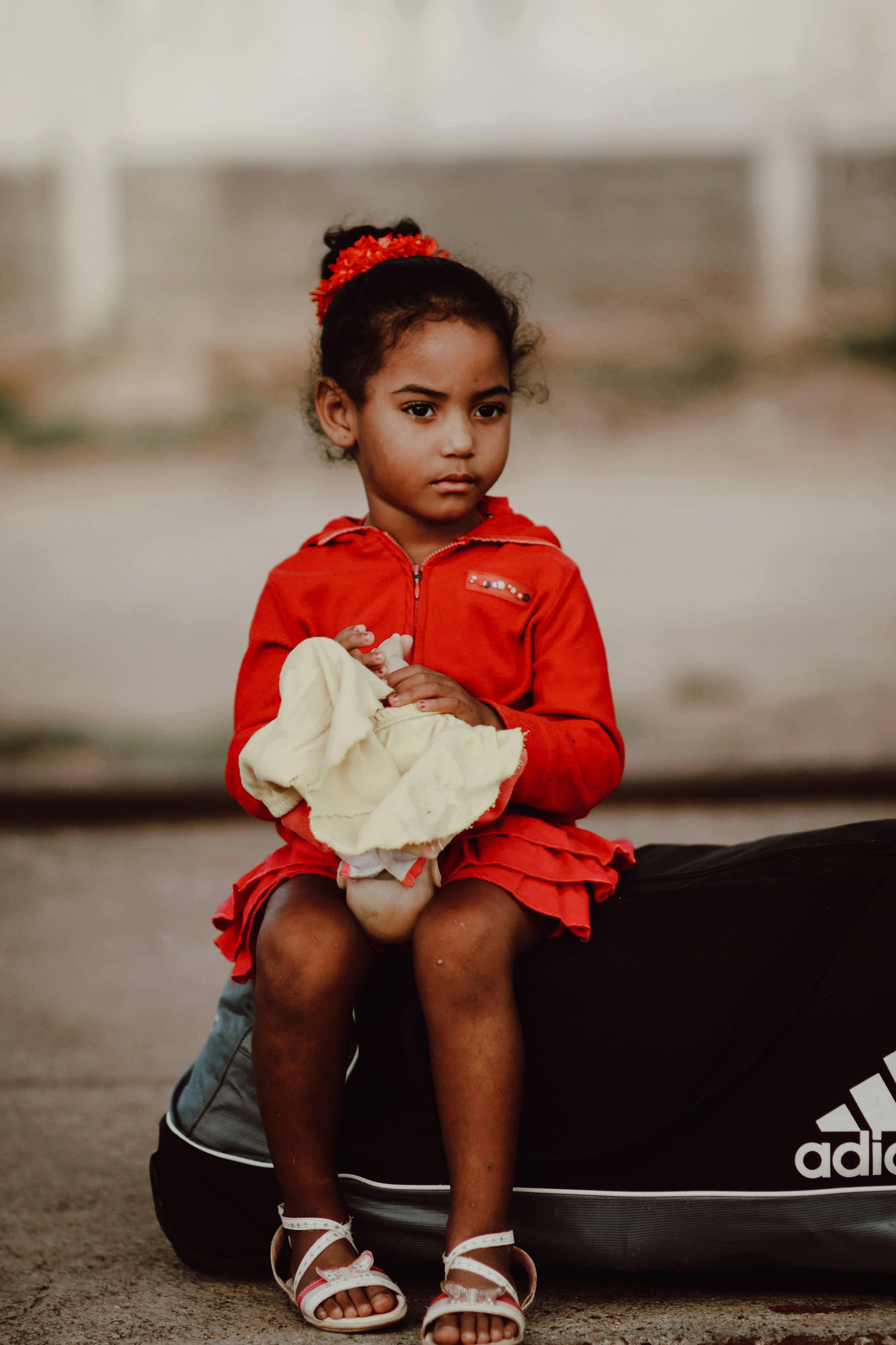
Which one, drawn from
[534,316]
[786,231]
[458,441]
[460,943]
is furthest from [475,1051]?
[786,231]

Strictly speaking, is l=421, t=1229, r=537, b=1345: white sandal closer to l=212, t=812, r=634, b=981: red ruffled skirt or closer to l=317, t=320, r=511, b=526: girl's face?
l=212, t=812, r=634, b=981: red ruffled skirt

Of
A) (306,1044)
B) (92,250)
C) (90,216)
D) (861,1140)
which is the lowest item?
(861,1140)

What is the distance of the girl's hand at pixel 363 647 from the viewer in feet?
5.66

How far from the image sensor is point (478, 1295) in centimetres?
145

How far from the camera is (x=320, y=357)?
6.52 ft

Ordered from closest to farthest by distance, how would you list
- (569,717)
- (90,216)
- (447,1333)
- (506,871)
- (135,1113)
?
(447,1333) < (506,871) < (569,717) < (135,1113) < (90,216)

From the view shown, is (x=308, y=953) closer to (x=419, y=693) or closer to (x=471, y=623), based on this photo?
(x=419, y=693)

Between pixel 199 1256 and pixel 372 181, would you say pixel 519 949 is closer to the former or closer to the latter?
pixel 199 1256

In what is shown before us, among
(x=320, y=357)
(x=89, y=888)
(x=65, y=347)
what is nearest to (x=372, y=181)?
(x=65, y=347)

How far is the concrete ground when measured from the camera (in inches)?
62.2

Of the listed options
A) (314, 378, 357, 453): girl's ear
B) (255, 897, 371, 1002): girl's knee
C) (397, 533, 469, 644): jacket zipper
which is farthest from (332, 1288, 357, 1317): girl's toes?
(314, 378, 357, 453): girl's ear

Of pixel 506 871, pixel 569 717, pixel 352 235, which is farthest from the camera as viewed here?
pixel 352 235

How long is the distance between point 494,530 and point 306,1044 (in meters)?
0.74

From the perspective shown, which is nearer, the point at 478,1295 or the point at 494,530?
the point at 478,1295
